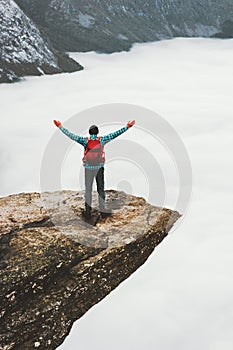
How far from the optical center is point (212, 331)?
903 centimetres

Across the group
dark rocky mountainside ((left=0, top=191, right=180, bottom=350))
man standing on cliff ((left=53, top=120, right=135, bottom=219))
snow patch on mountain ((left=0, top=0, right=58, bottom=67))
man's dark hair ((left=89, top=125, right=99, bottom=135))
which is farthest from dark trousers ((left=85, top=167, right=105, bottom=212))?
snow patch on mountain ((left=0, top=0, right=58, bottom=67))

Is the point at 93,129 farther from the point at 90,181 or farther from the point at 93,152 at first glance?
the point at 90,181

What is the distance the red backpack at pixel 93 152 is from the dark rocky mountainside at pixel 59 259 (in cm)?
199

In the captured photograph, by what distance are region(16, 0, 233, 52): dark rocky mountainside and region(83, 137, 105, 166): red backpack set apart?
99.2 metres

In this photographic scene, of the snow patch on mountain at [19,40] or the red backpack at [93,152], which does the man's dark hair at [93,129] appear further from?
the snow patch on mountain at [19,40]

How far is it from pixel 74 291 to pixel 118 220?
2977mm

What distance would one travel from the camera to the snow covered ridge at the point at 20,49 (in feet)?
219

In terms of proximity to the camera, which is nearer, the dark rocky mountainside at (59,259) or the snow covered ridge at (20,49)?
the dark rocky mountainside at (59,259)

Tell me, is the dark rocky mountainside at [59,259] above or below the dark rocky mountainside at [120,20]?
below

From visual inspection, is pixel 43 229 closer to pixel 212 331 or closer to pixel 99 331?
pixel 99 331

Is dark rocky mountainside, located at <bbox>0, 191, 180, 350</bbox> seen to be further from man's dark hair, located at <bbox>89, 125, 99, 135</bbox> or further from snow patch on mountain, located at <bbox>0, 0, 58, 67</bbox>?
snow patch on mountain, located at <bbox>0, 0, 58, 67</bbox>

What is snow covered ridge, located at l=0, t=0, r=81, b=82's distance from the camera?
6675 cm

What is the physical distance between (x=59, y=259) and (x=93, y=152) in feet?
10.6

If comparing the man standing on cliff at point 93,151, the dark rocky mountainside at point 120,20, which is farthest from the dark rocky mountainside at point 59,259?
the dark rocky mountainside at point 120,20
